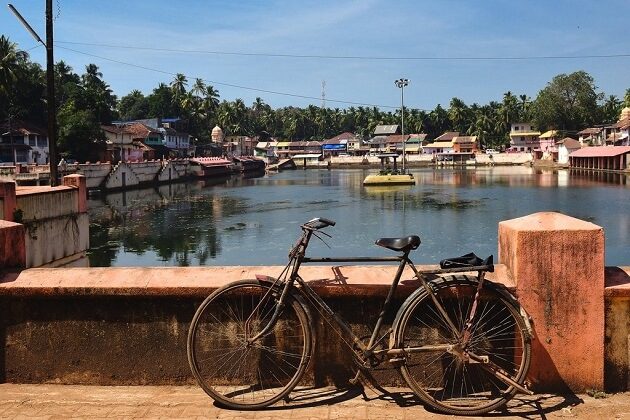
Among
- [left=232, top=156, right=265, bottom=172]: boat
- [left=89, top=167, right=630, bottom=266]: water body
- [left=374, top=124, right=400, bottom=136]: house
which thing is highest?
[left=374, top=124, right=400, bottom=136]: house

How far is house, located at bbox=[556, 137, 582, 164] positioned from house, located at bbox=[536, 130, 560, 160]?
2280 mm

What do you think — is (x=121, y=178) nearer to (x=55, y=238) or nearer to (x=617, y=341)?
(x=55, y=238)

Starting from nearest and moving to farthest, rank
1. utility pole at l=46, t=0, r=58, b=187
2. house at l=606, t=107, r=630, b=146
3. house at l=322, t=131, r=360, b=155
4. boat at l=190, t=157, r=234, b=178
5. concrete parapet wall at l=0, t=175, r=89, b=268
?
concrete parapet wall at l=0, t=175, r=89, b=268 → utility pole at l=46, t=0, r=58, b=187 → house at l=606, t=107, r=630, b=146 → boat at l=190, t=157, r=234, b=178 → house at l=322, t=131, r=360, b=155

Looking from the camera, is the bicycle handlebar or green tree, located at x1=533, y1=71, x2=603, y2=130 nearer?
the bicycle handlebar

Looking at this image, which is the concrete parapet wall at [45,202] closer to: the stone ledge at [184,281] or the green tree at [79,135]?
the stone ledge at [184,281]

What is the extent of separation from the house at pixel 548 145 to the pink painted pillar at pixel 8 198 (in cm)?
9857

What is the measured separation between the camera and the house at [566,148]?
9400cm

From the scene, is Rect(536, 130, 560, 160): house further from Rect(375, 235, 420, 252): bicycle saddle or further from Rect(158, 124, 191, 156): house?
Rect(375, 235, 420, 252): bicycle saddle

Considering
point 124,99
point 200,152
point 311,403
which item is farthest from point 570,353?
point 124,99

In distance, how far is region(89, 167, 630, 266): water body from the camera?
24.8 metres

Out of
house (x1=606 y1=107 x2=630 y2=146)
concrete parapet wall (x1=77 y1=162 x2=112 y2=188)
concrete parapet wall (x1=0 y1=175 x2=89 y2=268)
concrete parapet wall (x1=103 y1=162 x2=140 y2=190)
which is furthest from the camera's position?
house (x1=606 y1=107 x2=630 y2=146)

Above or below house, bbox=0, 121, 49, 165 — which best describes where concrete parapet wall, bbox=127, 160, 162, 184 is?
below

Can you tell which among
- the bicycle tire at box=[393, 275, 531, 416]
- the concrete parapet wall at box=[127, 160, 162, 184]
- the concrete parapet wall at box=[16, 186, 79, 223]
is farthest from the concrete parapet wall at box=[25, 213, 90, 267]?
the concrete parapet wall at box=[127, 160, 162, 184]

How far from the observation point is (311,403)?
3723mm
